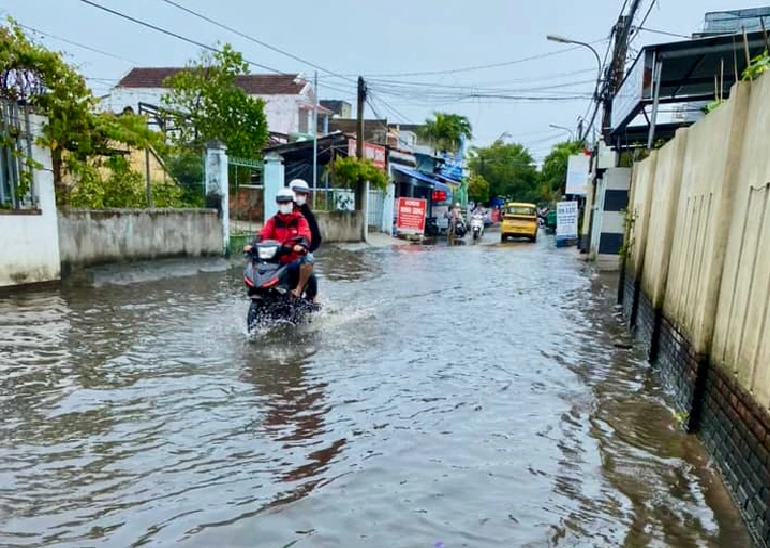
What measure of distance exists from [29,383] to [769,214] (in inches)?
209

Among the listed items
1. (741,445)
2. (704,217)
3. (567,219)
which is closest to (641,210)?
(704,217)

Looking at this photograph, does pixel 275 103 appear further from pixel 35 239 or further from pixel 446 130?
pixel 35 239

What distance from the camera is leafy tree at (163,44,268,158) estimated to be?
19.2 m

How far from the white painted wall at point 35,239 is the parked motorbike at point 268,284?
4.35 meters

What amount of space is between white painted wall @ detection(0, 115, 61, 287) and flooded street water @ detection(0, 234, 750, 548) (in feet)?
3.39

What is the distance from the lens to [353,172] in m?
22.1

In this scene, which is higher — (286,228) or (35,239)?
(286,228)

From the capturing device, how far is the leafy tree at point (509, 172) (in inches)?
2785

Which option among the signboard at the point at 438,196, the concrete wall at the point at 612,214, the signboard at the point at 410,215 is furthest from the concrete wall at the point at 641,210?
the signboard at the point at 438,196

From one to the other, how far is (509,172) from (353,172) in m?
51.6

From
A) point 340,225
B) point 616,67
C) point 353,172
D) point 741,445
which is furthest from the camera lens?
point 353,172

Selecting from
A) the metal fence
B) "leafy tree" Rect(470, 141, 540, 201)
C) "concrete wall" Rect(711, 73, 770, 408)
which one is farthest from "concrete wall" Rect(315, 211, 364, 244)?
"leafy tree" Rect(470, 141, 540, 201)

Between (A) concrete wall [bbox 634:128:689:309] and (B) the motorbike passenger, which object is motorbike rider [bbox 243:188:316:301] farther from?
(A) concrete wall [bbox 634:128:689:309]

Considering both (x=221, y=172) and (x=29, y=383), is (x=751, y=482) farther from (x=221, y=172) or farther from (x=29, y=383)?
(x=221, y=172)
